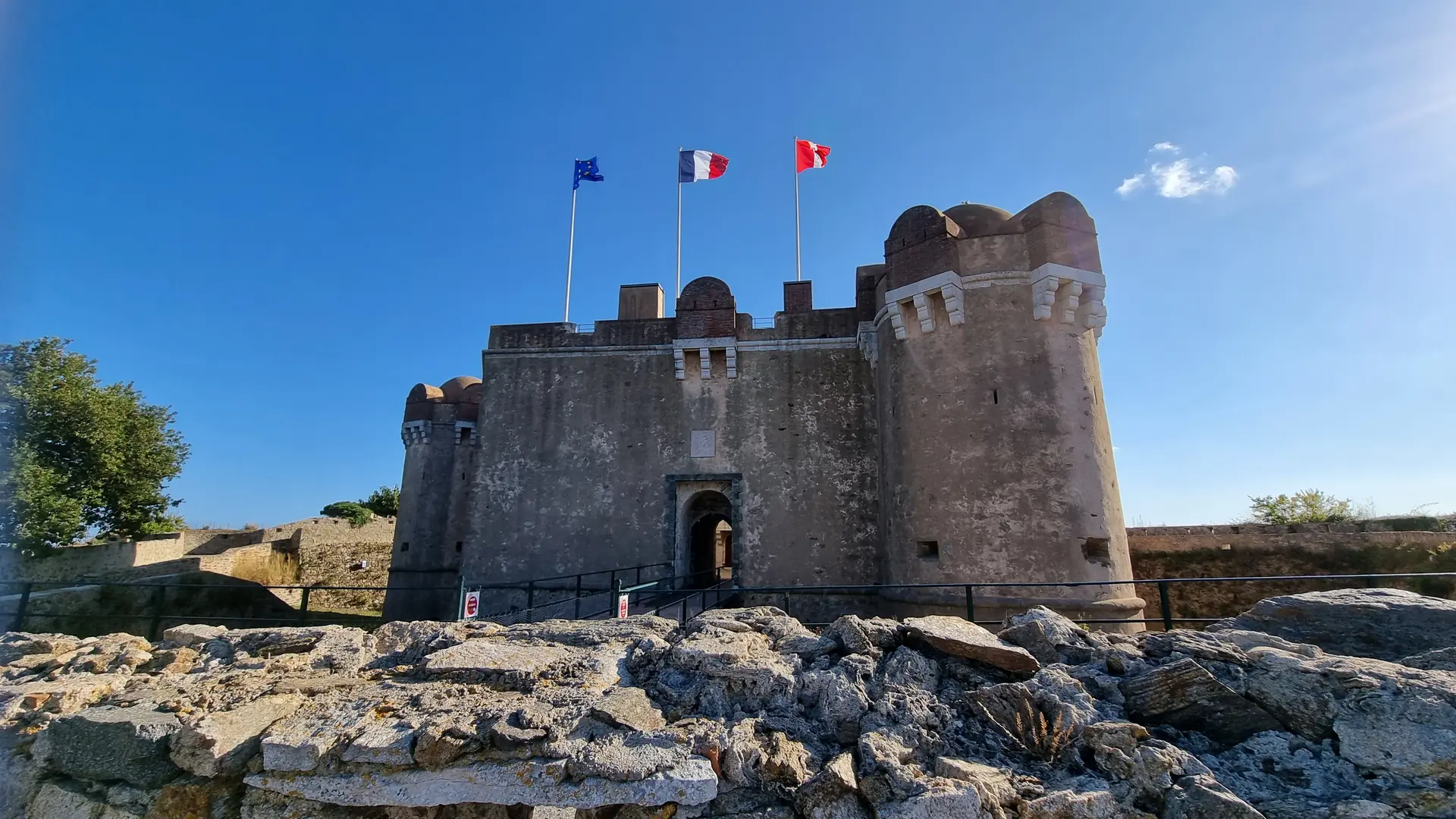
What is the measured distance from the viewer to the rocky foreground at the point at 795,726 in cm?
319

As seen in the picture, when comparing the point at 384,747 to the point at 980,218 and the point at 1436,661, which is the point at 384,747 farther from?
the point at 980,218

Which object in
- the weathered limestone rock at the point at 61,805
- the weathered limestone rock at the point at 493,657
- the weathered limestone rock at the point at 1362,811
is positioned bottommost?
the weathered limestone rock at the point at 61,805

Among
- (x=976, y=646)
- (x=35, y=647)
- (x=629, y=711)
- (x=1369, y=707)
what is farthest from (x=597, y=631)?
(x=35, y=647)

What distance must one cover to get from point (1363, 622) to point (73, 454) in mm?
30740

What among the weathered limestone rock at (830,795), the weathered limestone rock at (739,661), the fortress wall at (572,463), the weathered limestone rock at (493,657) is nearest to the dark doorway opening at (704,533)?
the fortress wall at (572,463)

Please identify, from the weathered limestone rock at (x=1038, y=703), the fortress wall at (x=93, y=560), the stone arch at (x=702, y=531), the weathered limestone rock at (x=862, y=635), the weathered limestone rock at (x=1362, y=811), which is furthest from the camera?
the fortress wall at (x=93, y=560)

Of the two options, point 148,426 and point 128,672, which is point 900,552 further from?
point 148,426

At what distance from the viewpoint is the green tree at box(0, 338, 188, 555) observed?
18.8 m

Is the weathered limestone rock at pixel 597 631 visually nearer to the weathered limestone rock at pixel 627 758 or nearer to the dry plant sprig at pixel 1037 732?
the weathered limestone rock at pixel 627 758

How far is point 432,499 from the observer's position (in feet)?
64.3

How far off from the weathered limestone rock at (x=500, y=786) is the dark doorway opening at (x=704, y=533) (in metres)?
11.4

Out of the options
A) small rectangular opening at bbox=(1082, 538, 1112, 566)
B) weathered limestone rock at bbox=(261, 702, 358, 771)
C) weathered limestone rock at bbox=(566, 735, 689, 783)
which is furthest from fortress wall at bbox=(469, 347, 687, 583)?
weathered limestone rock at bbox=(566, 735, 689, 783)

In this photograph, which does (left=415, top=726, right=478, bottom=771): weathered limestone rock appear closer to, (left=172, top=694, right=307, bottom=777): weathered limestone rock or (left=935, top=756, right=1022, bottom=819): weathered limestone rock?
(left=172, top=694, right=307, bottom=777): weathered limestone rock

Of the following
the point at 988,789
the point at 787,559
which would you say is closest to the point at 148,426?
the point at 787,559
